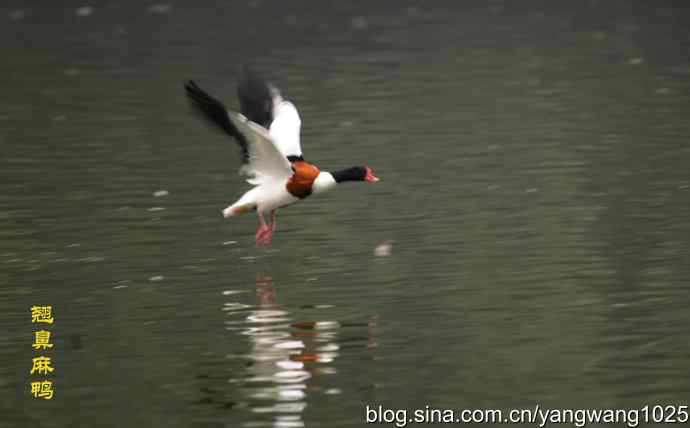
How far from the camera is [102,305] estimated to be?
13.2 m

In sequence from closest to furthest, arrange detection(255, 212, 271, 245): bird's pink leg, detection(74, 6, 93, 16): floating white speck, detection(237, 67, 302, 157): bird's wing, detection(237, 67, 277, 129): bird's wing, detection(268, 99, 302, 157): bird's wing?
detection(255, 212, 271, 245): bird's pink leg, detection(268, 99, 302, 157): bird's wing, detection(237, 67, 302, 157): bird's wing, detection(237, 67, 277, 129): bird's wing, detection(74, 6, 93, 16): floating white speck

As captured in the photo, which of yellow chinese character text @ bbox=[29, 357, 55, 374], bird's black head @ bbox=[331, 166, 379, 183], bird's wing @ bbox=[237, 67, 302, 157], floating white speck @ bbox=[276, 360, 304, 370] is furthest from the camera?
bird's wing @ bbox=[237, 67, 302, 157]

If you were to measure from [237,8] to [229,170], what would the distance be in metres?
26.2

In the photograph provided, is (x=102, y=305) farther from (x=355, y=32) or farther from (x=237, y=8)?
(x=237, y=8)

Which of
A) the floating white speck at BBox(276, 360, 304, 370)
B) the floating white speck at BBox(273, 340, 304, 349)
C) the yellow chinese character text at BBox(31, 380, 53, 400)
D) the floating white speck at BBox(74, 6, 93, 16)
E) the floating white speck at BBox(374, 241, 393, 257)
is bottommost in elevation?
the yellow chinese character text at BBox(31, 380, 53, 400)

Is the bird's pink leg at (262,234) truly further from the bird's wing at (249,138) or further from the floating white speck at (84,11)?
the floating white speck at (84,11)

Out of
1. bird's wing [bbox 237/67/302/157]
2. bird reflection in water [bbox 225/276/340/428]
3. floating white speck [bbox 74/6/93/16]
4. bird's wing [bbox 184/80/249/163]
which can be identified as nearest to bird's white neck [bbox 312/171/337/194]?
bird's wing [bbox 237/67/302/157]

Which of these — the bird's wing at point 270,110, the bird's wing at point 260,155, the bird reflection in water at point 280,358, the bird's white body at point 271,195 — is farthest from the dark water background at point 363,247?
the bird's wing at point 270,110

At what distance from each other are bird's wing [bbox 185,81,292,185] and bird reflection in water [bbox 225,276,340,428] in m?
1.53

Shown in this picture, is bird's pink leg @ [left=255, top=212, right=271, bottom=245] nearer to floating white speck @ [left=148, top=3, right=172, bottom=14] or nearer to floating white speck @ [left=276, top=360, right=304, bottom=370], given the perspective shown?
floating white speck @ [left=276, top=360, right=304, bottom=370]

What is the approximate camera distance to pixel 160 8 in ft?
152

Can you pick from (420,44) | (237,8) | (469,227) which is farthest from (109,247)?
(237,8)

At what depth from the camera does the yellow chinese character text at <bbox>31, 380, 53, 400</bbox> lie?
10750 mm

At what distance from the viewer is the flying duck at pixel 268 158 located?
14242mm
